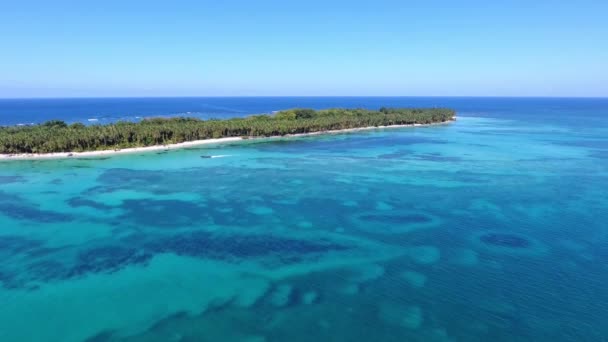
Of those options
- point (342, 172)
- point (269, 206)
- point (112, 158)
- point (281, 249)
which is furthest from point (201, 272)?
point (112, 158)

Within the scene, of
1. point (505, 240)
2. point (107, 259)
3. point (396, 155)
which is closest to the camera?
point (107, 259)

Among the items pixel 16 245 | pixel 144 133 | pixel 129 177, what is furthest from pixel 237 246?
pixel 144 133

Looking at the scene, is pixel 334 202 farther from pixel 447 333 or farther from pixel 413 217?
pixel 447 333

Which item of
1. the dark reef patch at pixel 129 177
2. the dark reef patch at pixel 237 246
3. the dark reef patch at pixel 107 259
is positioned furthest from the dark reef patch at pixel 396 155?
the dark reef patch at pixel 107 259

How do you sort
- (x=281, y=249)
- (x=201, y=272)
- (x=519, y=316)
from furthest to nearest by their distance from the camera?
(x=281, y=249), (x=201, y=272), (x=519, y=316)

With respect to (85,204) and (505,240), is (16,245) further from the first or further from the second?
(505,240)

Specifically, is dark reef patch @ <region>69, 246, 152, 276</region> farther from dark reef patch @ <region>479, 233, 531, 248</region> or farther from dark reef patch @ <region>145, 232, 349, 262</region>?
dark reef patch @ <region>479, 233, 531, 248</region>

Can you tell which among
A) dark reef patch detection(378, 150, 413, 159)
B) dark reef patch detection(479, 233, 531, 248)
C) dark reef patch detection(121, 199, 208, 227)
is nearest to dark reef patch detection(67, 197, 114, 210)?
dark reef patch detection(121, 199, 208, 227)

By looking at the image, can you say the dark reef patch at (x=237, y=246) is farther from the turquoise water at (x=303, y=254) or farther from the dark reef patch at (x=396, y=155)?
the dark reef patch at (x=396, y=155)
